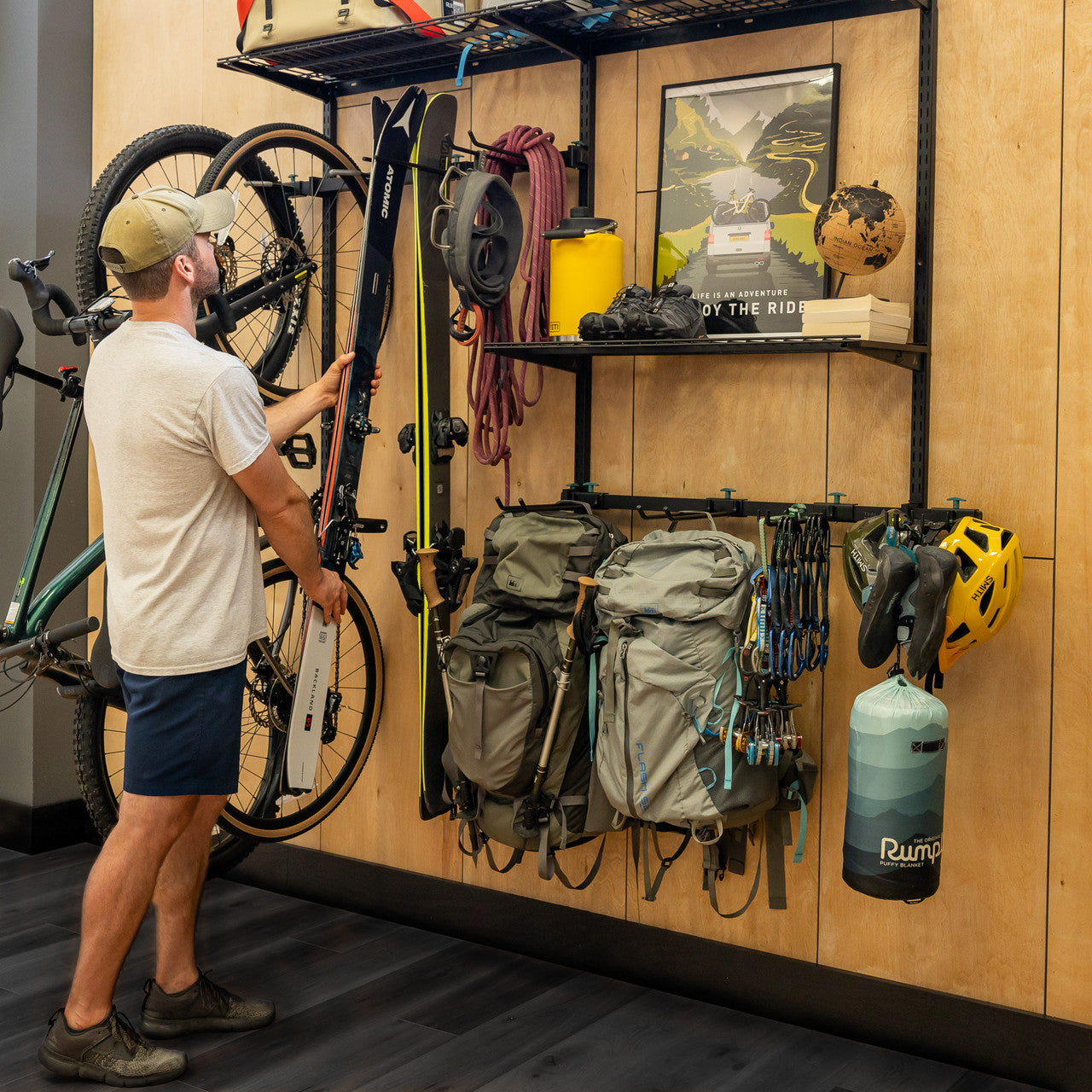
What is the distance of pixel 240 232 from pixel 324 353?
1.59ft

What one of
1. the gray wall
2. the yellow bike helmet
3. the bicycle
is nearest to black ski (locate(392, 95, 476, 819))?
the bicycle

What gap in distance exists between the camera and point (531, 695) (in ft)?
8.30

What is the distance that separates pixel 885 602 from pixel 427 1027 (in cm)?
140

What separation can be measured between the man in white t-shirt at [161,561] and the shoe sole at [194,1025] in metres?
0.15

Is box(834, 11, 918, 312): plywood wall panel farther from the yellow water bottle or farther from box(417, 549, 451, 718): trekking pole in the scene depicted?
box(417, 549, 451, 718): trekking pole

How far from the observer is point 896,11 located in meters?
2.44

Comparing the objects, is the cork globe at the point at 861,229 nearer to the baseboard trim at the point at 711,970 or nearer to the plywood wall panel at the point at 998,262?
the plywood wall panel at the point at 998,262

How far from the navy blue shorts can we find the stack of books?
4.52 feet

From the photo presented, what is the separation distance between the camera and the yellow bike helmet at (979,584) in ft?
7.07

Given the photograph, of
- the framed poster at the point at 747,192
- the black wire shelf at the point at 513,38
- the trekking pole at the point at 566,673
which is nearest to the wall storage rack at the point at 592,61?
the black wire shelf at the point at 513,38

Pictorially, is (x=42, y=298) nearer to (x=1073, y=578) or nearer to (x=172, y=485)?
(x=172, y=485)

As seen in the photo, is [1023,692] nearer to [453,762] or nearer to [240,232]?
[453,762]

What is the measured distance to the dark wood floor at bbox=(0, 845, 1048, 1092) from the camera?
2365 mm

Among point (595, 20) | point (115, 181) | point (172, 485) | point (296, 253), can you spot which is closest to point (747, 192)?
point (595, 20)
